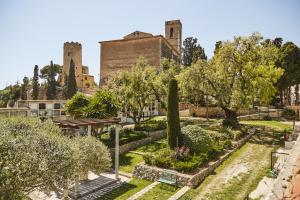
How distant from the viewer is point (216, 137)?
24031 mm

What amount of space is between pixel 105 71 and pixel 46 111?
22412mm

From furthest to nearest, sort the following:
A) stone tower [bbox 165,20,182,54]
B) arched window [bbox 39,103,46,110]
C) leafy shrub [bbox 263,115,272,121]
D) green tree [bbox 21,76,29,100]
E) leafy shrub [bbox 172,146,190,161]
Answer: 1. green tree [bbox 21,76,29,100]
2. stone tower [bbox 165,20,182,54]
3. leafy shrub [bbox 263,115,272,121]
4. arched window [bbox 39,103,46,110]
5. leafy shrub [bbox 172,146,190,161]

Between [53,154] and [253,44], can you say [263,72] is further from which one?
[53,154]

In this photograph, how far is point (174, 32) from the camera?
74.1m

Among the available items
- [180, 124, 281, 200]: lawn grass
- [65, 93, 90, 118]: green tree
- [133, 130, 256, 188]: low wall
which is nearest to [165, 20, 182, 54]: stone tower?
[65, 93, 90, 118]: green tree

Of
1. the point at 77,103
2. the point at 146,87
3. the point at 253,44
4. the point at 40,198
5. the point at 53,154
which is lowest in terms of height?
the point at 40,198

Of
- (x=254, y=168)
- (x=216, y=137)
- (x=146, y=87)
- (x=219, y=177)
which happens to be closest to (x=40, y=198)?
(x=219, y=177)

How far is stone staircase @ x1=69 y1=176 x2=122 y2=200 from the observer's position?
14656 mm

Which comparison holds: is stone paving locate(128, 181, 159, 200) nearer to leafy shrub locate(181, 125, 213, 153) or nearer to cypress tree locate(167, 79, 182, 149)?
leafy shrub locate(181, 125, 213, 153)

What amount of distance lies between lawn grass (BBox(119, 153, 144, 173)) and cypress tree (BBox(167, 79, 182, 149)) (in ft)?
10.0

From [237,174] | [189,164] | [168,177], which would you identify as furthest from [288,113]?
[168,177]

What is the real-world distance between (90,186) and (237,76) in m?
20.9

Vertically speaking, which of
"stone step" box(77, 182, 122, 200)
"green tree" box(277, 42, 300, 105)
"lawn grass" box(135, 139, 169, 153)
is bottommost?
"stone step" box(77, 182, 122, 200)

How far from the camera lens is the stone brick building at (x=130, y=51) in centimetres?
5350
